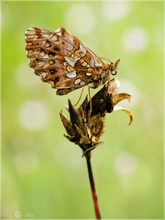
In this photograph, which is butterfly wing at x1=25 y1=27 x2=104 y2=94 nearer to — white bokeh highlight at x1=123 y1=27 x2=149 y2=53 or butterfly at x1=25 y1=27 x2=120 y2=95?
butterfly at x1=25 y1=27 x2=120 y2=95

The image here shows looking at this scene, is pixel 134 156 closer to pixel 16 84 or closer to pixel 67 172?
pixel 67 172

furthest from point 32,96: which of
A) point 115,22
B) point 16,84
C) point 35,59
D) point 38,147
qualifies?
point 35,59

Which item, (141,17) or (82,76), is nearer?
(82,76)

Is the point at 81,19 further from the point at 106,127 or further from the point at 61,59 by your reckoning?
the point at 61,59

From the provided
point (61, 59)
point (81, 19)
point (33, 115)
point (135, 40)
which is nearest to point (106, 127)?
point (33, 115)

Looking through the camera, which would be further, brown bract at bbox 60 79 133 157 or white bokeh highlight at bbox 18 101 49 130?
white bokeh highlight at bbox 18 101 49 130

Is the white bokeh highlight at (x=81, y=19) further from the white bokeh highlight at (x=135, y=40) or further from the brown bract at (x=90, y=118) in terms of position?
the brown bract at (x=90, y=118)

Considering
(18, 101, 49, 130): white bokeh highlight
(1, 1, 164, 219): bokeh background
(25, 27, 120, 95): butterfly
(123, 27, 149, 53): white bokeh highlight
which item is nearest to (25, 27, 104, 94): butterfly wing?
(25, 27, 120, 95): butterfly

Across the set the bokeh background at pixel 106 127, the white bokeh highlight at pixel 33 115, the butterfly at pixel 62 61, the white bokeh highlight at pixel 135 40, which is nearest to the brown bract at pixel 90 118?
the butterfly at pixel 62 61
